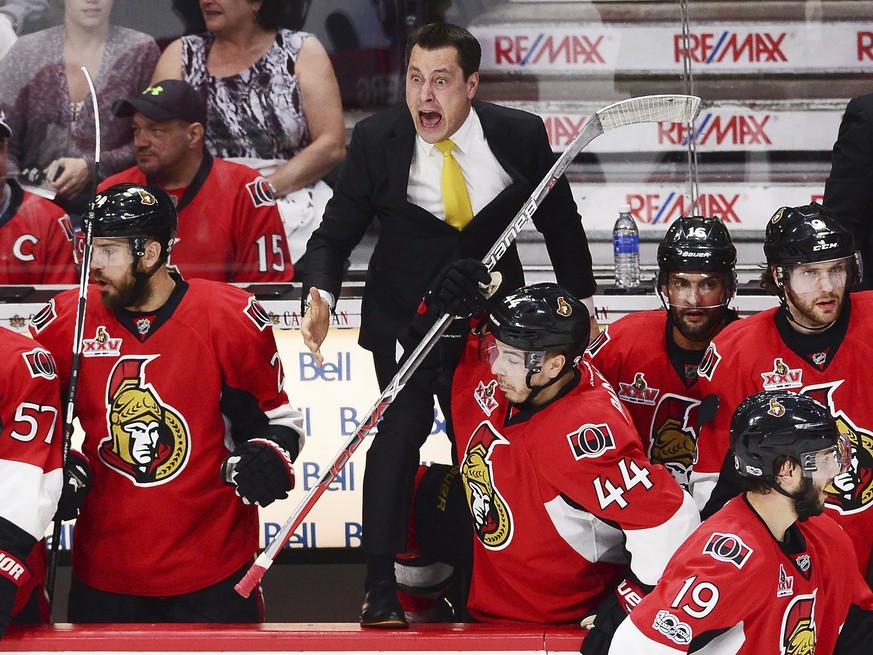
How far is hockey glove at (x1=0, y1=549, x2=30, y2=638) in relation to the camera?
2.82 metres

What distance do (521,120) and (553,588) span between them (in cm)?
123

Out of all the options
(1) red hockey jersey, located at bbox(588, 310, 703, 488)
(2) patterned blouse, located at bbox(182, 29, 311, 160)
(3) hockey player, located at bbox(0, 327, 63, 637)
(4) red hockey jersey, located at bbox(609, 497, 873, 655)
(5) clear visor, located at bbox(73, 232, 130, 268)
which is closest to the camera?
(4) red hockey jersey, located at bbox(609, 497, 873, 655)

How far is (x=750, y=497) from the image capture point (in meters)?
2.46

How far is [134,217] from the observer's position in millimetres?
3143

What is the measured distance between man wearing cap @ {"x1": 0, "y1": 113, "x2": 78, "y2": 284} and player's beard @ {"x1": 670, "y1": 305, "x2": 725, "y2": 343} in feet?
7.92

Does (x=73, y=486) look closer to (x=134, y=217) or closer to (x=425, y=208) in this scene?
(x=134, y=217)

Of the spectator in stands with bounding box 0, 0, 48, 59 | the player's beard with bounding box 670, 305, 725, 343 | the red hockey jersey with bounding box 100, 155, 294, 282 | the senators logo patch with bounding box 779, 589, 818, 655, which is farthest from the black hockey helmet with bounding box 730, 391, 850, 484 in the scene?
the spectator in stands with bounding box 0, 0, 48, 59

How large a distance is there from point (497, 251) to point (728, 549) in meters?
1.07

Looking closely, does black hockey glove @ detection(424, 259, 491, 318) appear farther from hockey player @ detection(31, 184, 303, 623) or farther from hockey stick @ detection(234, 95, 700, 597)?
hockey player @ detection(31, 184, 303, 623)

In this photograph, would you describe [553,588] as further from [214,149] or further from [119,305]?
Answer: [214,149]

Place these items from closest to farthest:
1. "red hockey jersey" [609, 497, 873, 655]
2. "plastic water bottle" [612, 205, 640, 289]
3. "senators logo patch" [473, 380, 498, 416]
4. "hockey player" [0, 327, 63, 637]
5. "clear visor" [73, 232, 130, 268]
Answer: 1. "red hockey jersey" [609, 497, 873, 655]
2. "hockey player" [0, 327, 63, 637]
3. "senators logo patch" [473, 380, 498, 416]
4. "clear visor" [73, 232, 130, 268]
5. "plastic water bottle" [612, 205, 640, 289]

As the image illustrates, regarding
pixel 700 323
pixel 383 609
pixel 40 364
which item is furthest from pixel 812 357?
pixel 40 364

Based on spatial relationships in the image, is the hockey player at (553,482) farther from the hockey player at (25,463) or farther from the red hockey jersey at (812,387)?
the hockey player at (25,463)

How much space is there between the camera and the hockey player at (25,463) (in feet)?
9.41
